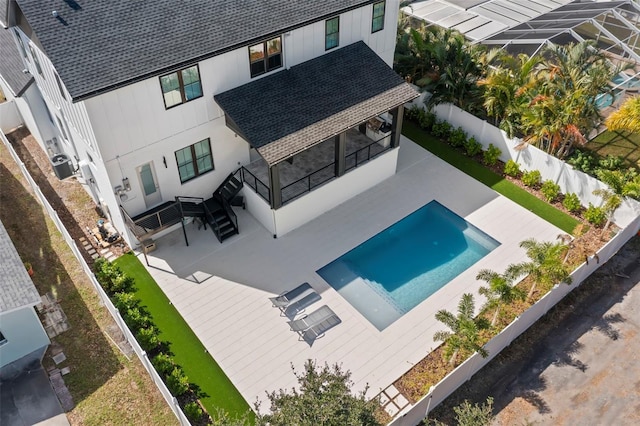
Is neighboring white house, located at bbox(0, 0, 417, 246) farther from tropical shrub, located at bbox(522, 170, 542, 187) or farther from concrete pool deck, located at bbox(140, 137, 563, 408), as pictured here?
tropical shrub, located at bbox(522, 170, 542, 187)

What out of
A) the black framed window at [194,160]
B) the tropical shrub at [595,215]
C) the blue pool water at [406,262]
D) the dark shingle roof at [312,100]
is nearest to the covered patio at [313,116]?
the dark shingle roof at [312,100]

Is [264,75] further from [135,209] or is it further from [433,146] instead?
[433,146]

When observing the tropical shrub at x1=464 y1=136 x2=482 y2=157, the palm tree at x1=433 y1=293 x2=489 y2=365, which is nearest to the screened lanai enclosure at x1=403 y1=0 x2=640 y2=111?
the tropical shrub at x1=464 y1=136 x2=482 y2=157

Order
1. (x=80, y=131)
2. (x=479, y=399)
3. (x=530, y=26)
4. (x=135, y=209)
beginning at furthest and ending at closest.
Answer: (x=530, y=26) < (x=135, y=209) < (x=80, y=131) < (x=479, y=399)

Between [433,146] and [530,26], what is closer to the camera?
[433,146]

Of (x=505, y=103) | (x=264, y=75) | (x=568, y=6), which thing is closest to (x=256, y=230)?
(x=264, y=75)

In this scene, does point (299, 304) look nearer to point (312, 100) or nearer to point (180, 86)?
point (312, 100)

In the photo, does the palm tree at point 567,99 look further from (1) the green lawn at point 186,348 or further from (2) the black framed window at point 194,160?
(1) the green lawn at point 186,348
